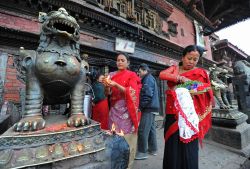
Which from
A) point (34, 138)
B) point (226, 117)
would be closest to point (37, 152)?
point (34, 138)

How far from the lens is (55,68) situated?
1.27 m

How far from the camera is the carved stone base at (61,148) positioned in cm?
91

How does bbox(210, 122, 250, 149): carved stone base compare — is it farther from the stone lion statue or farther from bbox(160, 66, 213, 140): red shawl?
the stone lion statue

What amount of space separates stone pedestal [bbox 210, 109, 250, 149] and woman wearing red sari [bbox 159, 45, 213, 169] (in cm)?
207

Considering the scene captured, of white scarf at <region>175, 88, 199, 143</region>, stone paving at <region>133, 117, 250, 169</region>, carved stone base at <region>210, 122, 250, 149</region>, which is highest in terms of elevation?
white scarf at <region>175, 88, 199, 143</region>

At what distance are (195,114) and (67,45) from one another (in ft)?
4.28

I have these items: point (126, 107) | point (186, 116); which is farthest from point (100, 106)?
point (186, 116)

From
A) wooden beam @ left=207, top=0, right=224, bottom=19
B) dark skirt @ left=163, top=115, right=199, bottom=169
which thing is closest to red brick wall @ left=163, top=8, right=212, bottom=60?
wooden beam @ left=207, top=0, right=224, bottom=19

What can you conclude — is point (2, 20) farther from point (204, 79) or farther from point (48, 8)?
point (204, 79)

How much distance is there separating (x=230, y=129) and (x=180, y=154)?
7.66 feet

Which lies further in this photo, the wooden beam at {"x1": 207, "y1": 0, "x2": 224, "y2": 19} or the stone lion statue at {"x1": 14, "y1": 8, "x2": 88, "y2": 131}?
the wooden beam at {"x1": 207, "y1": 0, "x2": 224, "y2": 19}

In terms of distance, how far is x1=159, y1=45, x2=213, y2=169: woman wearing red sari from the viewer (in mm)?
1646

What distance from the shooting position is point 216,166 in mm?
2455

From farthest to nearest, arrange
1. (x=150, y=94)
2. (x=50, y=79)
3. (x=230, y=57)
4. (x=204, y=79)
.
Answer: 1. (x=230, y=57)
2. (x=150, y=94)
3. (x=204, y=79)
4. (x=50, y=79)
